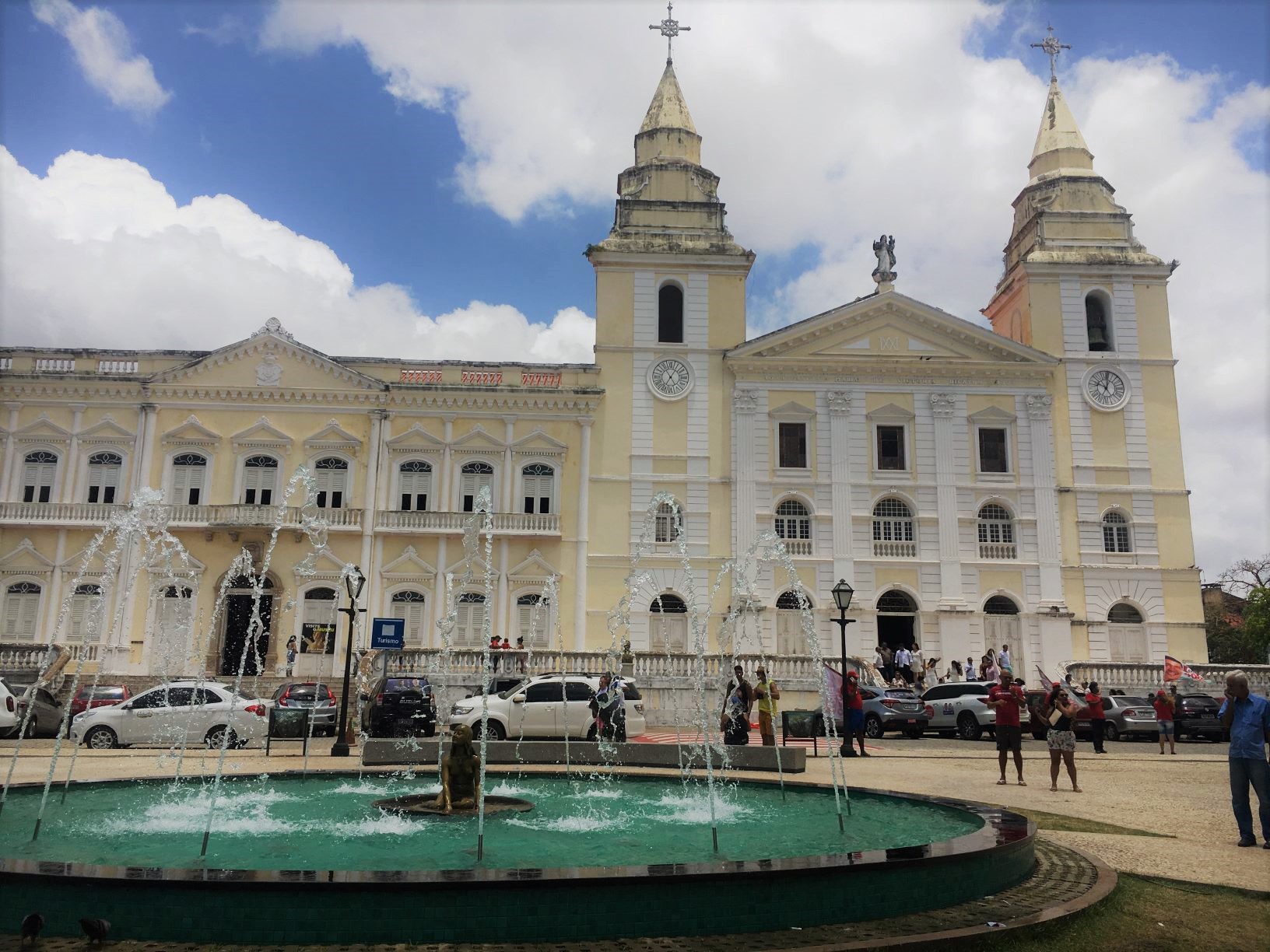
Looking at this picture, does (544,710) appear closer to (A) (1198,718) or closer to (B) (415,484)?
(B) (415,484)

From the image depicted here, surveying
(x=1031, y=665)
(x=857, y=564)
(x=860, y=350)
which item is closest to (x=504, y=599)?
(x=857, y=564)

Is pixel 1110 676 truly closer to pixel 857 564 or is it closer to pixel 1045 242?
pixel 857 564

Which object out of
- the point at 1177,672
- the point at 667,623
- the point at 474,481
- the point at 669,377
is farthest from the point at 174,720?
the point at 1177,672

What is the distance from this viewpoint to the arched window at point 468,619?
32.1 metres

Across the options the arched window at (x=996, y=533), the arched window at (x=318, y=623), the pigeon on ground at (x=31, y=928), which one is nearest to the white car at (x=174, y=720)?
the arched window at (x=318, y=623)

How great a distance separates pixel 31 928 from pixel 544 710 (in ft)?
45.2

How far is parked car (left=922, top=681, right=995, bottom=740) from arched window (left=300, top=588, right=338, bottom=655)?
18088mm

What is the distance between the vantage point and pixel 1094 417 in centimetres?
3453

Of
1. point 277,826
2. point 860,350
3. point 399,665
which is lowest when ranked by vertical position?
point 277,826

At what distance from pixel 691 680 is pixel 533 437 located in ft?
36.3

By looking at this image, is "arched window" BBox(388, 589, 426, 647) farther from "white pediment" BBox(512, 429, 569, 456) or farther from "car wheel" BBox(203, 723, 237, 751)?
"car wheel" BBox(203, 723, 237, 751)

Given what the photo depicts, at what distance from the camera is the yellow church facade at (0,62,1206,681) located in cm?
3181

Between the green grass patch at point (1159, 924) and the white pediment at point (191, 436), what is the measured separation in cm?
3083

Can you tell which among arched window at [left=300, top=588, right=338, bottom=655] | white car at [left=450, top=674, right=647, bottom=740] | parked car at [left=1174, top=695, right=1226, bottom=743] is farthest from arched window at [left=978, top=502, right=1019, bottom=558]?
arched window at [left=300, top=588, right=338, bottom=655]
